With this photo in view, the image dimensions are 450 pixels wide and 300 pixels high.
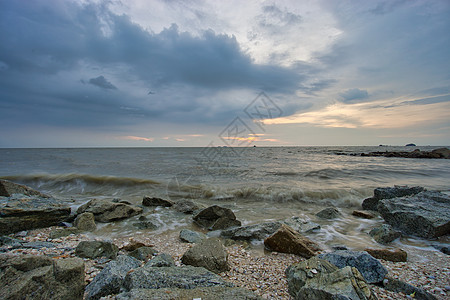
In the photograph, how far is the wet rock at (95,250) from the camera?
332cm

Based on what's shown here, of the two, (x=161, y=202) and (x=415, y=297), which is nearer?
(x=415, y=297)

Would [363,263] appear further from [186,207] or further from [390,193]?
[390,193]

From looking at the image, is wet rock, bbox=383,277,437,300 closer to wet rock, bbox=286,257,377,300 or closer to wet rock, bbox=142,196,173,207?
wet rock, bbox=286,257,377,300

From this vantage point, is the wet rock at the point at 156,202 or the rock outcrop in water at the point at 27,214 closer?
the rock outcrop in water at the point at 27,214

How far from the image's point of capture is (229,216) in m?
5.60

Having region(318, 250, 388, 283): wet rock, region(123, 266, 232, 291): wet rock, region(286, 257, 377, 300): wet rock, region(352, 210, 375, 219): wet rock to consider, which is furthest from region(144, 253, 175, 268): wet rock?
region(352, 210, 375, 219): wet rock

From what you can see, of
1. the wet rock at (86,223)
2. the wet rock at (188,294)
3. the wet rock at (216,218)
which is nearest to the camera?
the wet rock at (188,294)

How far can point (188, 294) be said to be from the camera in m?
1.88

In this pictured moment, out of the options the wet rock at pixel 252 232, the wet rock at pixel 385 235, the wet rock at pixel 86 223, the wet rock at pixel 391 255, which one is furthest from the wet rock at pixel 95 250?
the wet rock at pixel 385 235

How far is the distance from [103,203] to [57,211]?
3.64 feet

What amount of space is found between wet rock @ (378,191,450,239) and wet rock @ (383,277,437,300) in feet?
9.81

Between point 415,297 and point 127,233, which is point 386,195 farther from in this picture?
point 127,233

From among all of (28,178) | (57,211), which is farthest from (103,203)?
(28,178)

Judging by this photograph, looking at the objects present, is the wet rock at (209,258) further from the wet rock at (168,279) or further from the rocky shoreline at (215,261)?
the wet rock at (168,279)
